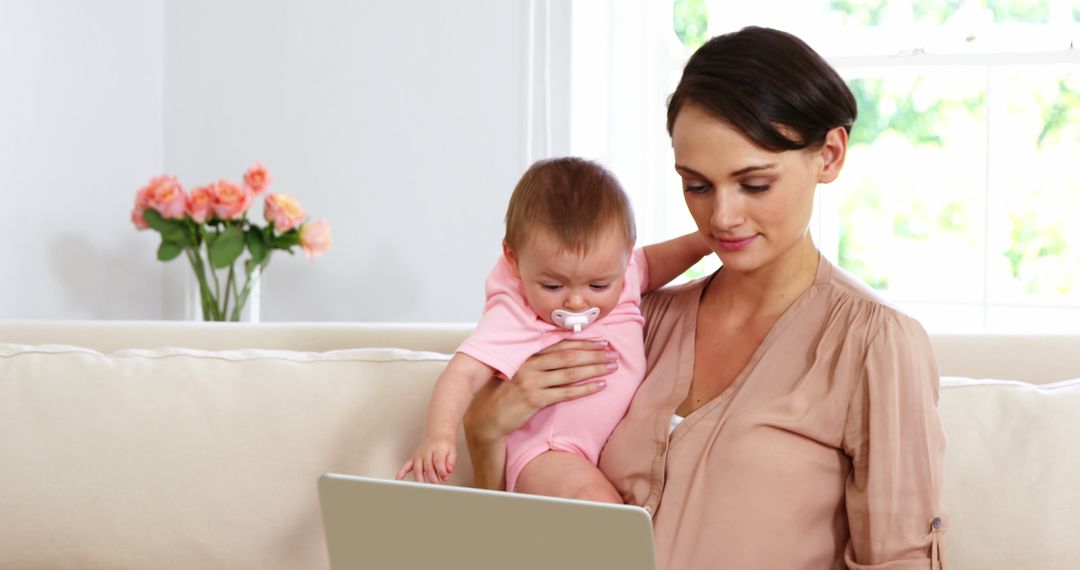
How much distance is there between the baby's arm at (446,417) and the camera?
4.66 feet

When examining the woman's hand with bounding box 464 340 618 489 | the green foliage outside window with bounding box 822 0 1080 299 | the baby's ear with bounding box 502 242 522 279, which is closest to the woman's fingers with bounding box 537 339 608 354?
the woman's hand with bounding box 464 340 618 489

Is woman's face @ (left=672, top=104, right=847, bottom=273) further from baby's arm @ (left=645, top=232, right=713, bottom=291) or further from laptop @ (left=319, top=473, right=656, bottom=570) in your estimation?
laptop @ (left=319, top=473, right=656, bottom=570)

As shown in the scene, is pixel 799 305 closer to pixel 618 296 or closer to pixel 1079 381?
pixel 618 296

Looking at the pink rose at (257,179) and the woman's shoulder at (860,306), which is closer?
the woman's shoulder at (860,306)

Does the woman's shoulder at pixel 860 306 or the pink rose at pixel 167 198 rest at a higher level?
the pink rose at pixel 167 198

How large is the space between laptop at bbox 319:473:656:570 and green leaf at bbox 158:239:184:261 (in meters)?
2.35

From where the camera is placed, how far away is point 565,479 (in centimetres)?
153

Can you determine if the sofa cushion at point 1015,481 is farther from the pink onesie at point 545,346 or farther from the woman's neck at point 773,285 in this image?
the pink onesie at point 545,346

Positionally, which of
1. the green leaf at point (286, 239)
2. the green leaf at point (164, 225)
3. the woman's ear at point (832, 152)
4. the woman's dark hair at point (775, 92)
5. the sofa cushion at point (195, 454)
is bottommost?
the sofa cushion at point (195, 454)

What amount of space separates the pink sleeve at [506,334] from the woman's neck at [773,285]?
281 millimetres

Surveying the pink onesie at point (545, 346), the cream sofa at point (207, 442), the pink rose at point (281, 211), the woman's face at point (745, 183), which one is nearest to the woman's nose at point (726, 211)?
the woman's face at point (745, 183)

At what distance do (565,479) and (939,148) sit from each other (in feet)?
8.46

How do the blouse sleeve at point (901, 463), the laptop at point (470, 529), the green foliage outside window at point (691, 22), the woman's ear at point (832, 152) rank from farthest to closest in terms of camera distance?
Result: the green foliage outside window at point (691, 22) → the woman's ear at point (832, 152) → the blouse sleeve at point (901, 463) → the laptop at point (470, 529)

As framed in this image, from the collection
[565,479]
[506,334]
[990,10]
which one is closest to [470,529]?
[565,479]
